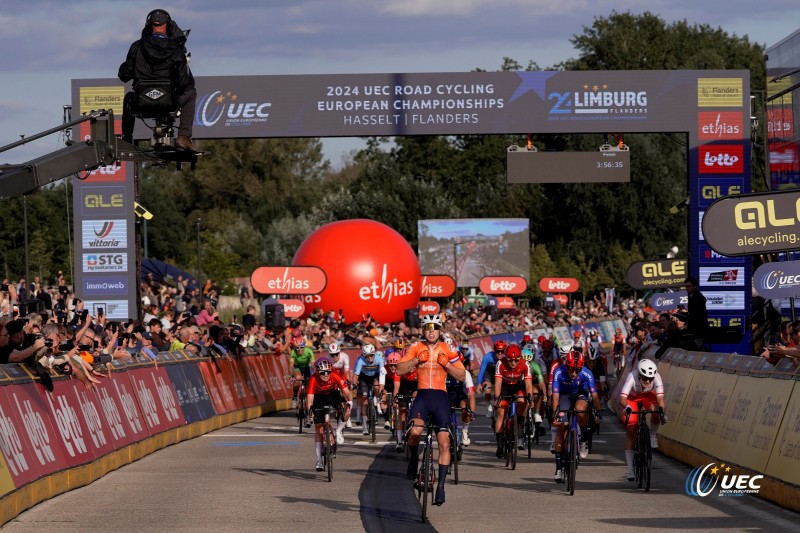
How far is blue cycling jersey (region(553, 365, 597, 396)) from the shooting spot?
18.5 metres

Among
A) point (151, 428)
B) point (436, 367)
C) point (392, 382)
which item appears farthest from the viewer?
point (392, 382)

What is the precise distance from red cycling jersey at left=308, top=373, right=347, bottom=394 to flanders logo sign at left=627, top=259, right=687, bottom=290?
13050 millimetres

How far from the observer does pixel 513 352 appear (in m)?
21.3

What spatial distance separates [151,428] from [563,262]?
7784cm

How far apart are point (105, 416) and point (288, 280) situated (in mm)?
20164

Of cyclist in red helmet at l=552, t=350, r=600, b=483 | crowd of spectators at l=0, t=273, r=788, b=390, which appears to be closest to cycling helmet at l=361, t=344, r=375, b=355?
crowd of spectators at l=0, t=273, r=788, b=390

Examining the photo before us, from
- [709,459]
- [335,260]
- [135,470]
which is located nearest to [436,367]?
[709,459]

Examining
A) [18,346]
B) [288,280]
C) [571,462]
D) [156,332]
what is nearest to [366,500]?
[571,462]

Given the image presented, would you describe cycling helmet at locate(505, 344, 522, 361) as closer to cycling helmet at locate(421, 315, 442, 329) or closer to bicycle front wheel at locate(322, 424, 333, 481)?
bicycle front wheel at locate(322, 424, 333, 481)

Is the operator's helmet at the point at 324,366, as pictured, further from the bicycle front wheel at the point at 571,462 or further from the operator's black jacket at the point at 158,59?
the operator's black jacket at the point at 158,59

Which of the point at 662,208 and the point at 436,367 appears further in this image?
the point at 662,208

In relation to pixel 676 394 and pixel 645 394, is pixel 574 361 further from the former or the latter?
pixel 676 394

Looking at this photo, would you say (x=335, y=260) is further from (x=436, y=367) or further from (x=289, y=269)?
(x=436, y=367)

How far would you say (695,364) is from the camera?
2128cm
